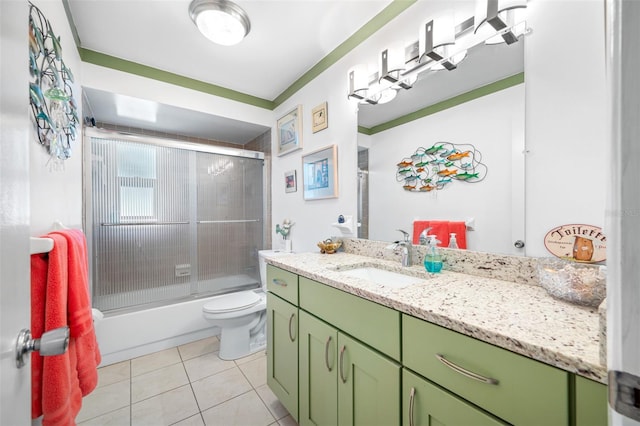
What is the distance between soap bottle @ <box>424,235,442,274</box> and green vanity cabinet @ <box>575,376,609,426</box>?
705mm

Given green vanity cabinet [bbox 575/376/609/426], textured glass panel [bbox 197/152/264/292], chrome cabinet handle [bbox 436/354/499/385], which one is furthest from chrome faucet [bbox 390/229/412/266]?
textured glass panel [bbox 197/152/264/292]

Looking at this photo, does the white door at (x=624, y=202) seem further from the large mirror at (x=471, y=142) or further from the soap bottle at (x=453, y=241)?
the soap bottle at (x=453, y=241)

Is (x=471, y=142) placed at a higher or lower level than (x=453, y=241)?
higher

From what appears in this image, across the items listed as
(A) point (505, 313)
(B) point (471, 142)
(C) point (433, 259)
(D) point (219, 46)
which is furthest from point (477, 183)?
(D) point (219, 46)

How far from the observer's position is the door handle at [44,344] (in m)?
0.50

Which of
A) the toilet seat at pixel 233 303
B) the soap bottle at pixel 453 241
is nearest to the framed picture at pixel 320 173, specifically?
the soap bottle at pixel 453 241

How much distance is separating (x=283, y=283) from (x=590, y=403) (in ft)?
3.89

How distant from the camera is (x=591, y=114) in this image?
0.86 meters

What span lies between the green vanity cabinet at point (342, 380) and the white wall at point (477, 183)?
0.70 metres

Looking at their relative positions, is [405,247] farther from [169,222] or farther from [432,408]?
[169,222]

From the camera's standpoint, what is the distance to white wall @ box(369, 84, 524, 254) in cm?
107

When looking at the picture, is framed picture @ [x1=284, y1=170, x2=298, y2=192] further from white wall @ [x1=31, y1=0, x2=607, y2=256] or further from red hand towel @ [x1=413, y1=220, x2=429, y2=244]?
white wall @ [x1=31, y1=0, x2=607, y2=256]

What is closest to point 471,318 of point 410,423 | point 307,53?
point 410,423

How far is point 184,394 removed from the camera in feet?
5.37
